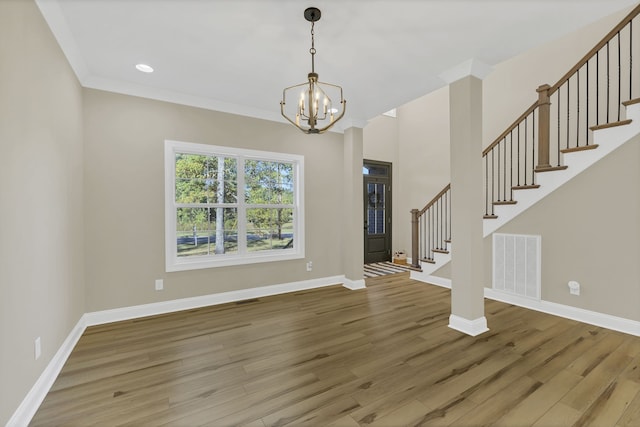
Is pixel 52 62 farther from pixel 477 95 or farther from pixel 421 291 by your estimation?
pixel 421 291

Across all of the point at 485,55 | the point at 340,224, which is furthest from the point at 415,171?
the point at 485,55

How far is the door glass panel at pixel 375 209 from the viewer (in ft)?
23.0

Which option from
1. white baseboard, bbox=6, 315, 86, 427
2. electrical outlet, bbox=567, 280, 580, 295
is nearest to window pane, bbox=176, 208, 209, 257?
white baseboard, bbox=6, 315, 86, 427

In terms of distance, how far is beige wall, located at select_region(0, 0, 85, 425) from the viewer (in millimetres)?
1619

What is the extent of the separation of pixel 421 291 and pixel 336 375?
9.10 ft

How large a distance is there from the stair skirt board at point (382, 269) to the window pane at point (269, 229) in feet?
6.57

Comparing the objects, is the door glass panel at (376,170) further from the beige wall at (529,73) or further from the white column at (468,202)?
the white column at (468,202)

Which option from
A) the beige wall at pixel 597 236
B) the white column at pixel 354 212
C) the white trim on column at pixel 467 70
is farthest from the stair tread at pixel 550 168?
the white column at pixel 354 212

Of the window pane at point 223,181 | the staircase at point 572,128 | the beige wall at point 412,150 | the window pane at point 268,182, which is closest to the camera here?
the staircase at point 572,128

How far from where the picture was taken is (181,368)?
234cm

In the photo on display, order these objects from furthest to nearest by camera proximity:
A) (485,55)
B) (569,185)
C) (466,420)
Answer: (569,185) < (485,55) < (466,420)

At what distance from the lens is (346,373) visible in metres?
2.24

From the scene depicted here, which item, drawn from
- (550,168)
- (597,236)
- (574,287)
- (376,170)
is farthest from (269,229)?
(597,236)

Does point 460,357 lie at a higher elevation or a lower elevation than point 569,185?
lower
